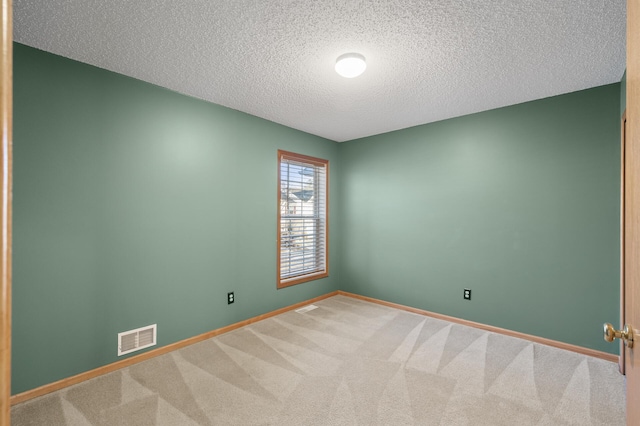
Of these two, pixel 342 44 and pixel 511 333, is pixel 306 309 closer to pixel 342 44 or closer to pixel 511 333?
pixel 511 333

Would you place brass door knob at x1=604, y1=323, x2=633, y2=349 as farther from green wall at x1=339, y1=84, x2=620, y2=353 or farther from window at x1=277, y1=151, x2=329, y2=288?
window at x1=277, y1=151, x2=329, y2=288

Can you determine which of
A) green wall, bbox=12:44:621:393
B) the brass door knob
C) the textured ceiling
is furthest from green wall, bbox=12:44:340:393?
the brass door knob

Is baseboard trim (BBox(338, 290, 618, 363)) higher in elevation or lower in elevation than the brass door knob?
lower

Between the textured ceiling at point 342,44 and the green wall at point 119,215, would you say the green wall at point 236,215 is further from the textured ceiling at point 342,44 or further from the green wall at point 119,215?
the textured ceiling at point 342,44

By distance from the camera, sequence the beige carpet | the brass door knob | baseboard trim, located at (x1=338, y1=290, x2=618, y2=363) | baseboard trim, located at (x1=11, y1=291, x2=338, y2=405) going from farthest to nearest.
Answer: baseboard trim, located at (x1=338, y1=290, x2=618, y2=363)
baseboard trim, located at (x1=11, y1=291, x2=338, y2=405)
the beige carpet
the brass door knob

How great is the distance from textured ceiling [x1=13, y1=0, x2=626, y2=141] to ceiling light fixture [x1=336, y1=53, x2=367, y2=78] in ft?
0.17

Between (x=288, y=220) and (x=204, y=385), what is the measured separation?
2.21 meters

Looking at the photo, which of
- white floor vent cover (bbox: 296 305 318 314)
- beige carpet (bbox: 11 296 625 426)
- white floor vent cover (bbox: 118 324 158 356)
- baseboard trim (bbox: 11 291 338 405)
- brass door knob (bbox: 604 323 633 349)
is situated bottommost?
beige carpet (bbox: 11 296 625 426)

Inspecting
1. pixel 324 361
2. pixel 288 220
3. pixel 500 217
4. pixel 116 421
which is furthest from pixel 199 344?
pixel 500 217

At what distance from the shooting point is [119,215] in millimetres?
2504

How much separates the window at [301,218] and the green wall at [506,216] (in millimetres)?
638

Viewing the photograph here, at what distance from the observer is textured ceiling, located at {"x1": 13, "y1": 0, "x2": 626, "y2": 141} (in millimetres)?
1729

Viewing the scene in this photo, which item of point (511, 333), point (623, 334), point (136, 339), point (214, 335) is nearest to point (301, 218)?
point (214, 335)

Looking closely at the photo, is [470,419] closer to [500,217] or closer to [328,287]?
[500,217]
